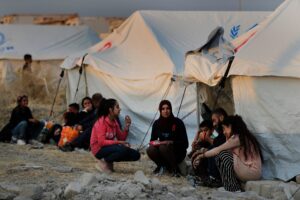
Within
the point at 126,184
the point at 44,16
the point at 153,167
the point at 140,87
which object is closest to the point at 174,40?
the point at 140,87

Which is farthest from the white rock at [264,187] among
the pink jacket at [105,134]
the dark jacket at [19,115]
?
the dark jacket at [19,115]

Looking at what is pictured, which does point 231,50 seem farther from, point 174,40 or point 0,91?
point 0,91

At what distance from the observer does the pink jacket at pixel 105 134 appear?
877 cm

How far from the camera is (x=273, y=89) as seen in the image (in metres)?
8.24

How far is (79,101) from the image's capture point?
1512 centimetres

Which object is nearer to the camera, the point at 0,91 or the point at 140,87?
the point at 140,87

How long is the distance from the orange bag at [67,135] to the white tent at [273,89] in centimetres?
358

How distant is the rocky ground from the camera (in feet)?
22.8

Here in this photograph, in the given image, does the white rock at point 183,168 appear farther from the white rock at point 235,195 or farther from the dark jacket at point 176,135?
the white rock at point 235,195

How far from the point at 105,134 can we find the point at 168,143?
841 millimetres

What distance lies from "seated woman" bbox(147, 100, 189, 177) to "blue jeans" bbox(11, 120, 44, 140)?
4.29 metres

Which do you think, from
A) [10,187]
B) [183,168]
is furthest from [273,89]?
[10,187]

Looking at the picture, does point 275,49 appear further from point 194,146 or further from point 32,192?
point 32,192

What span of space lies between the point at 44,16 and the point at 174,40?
23.3m
